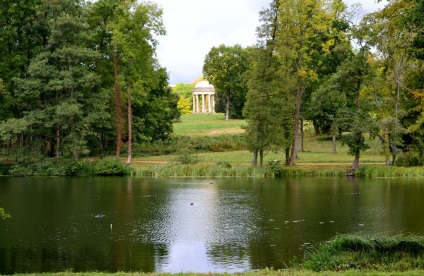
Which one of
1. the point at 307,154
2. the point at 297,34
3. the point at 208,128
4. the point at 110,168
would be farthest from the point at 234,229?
the point at 208,128

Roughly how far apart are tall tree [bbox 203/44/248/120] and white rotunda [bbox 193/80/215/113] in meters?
29.4

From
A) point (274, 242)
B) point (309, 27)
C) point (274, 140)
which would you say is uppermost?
point (309, 27)

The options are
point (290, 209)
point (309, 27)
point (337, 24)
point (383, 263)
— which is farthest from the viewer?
point (337, 24)

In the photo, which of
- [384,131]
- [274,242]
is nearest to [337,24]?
[384,131]

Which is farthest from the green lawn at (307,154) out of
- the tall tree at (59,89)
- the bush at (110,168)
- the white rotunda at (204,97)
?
the white rotunda at (204,97)

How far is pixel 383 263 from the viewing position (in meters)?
12.9

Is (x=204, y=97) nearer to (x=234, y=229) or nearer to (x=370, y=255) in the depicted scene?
(x=234, y=229)

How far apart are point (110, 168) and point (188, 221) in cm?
2248

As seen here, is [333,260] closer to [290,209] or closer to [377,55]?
[290,209]

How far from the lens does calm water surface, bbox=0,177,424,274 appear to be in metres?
15.6

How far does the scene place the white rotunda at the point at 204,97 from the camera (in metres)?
121

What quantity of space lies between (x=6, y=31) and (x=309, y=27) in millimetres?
25175

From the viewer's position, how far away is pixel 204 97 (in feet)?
417

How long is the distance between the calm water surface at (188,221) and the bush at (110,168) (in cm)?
700
